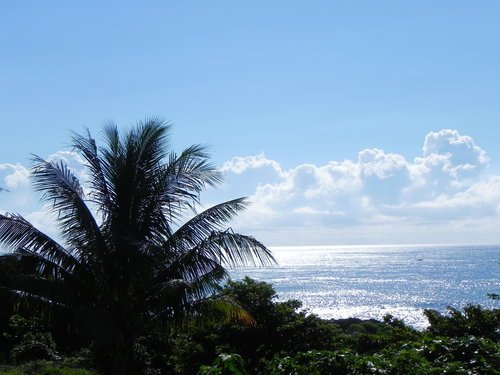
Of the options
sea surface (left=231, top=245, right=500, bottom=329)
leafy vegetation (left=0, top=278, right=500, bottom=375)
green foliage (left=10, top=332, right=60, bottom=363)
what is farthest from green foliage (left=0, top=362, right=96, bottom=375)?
sea surface (left=231, top=245, right=500, bottom=329)

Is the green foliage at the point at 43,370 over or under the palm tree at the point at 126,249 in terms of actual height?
under

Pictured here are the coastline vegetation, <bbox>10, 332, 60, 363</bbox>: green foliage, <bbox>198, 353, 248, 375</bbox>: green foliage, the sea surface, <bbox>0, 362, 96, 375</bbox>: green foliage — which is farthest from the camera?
the sea surface

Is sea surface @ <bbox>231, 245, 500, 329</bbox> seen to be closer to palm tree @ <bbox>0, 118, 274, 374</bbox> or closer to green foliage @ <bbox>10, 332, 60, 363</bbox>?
green foliage @ <bbox>10, 332, 60, 363</bbox>

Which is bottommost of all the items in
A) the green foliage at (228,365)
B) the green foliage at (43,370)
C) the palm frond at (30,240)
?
the green foliage at (43,370)

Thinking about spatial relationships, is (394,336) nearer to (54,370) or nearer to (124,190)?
(124,190)

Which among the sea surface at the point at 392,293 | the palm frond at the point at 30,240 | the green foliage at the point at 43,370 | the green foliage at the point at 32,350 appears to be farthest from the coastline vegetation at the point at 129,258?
the sea surface at the point at 392,293

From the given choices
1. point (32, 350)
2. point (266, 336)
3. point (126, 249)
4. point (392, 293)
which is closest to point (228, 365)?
point (126, 249)

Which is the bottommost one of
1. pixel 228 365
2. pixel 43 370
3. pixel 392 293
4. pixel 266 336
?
pixel 392 293

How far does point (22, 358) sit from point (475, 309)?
12030mm

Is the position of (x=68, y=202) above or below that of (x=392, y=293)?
above

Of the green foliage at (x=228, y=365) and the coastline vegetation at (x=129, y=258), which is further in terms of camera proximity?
the coastline vegetation at (x=129, y=258)

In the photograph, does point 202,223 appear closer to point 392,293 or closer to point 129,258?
point 129,258

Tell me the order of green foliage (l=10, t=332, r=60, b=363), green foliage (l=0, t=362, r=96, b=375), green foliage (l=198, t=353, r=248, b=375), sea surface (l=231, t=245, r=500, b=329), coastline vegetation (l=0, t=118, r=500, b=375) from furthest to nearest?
sea surface (l=231, t=245, r=500, b=329) < green foliage (l=10, t=332, r=60, b=363) < green foliage (l=0, t=362, r=96, b=375) < coastline vegetation (l=0, t=118, r=500, b=375) < green foliage (l=198, t=353, r=248, b=375)

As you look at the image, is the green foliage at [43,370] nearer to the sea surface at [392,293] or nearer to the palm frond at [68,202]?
the palm frond at [68,202]
